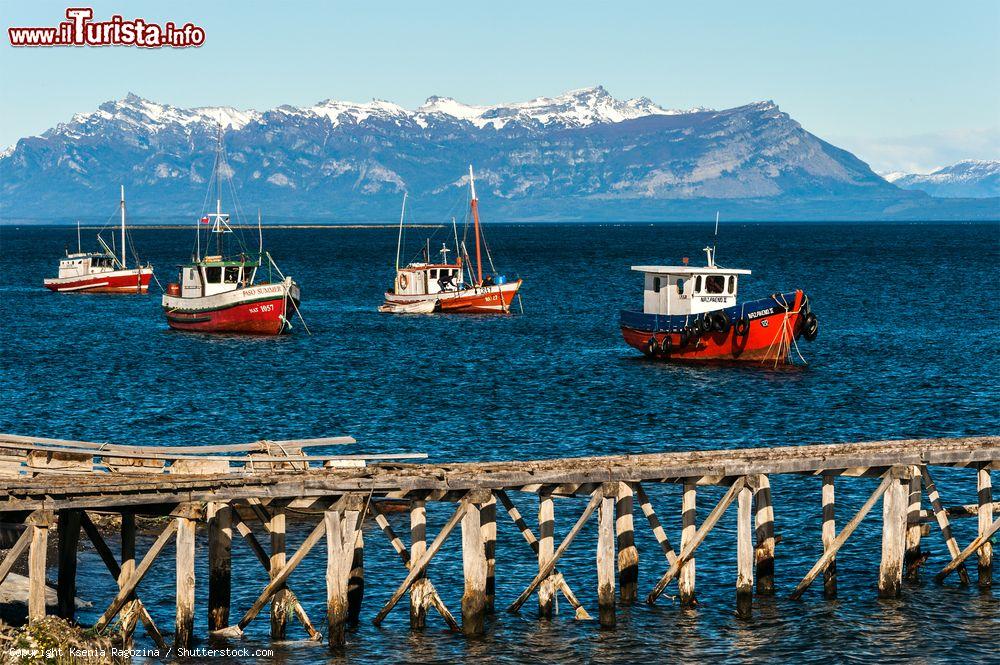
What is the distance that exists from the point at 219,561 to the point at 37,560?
2.93 m

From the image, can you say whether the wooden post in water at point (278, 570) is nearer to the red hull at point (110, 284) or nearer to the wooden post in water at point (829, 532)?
the wooden post in water at point (829, 532)

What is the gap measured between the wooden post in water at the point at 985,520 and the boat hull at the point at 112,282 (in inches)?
3937

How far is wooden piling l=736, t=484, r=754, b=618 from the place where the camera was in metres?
25.2

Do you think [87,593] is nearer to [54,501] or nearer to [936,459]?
[54,501]

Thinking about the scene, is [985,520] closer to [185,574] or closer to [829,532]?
[829,532]

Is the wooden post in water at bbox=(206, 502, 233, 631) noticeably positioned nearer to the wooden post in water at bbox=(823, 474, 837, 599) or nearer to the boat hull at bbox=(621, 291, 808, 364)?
the wooden post in water at bbox=(823, 474, 837, 599)

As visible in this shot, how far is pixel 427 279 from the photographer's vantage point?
3797 inches

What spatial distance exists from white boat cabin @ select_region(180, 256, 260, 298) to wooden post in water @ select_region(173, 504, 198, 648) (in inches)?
2244

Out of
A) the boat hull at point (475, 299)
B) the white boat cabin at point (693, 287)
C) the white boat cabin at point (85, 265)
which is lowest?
the boat hull at point (475, 299)

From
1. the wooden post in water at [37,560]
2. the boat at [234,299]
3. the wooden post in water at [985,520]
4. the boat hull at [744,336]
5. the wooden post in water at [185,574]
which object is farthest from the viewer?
the boat at [234,299]

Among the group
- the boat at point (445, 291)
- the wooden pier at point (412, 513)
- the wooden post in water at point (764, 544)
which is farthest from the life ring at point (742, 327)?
the wooden post in water at point (764, 544)

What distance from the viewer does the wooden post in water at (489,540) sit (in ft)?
81.6

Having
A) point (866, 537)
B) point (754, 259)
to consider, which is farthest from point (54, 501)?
point (754, 259)

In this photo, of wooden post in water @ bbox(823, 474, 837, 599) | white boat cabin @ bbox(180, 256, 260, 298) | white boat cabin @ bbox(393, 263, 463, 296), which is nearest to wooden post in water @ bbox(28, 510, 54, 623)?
wooden post in water @ bbox(823, 474, 837, 599)
